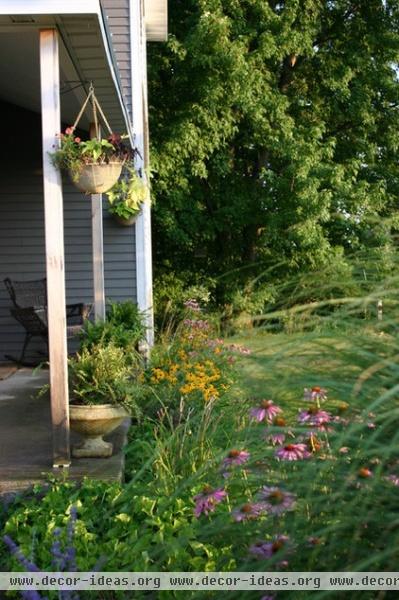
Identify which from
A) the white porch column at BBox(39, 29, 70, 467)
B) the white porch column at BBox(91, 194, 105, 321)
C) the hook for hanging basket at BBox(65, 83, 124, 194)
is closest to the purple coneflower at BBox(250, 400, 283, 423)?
the white porch column at BBox(39, 29, 70, 467)

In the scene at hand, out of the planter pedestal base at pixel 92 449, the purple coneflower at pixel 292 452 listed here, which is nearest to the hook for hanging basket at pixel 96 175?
the planter pedestal base at pixel 92 449

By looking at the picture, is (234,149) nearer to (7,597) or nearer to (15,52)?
(15,52)

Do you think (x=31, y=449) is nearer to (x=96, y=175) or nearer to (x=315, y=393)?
(x=96, y=175)

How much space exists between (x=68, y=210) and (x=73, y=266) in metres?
0.57

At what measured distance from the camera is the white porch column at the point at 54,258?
415 centimetres

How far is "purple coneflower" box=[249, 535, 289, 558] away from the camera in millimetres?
1812

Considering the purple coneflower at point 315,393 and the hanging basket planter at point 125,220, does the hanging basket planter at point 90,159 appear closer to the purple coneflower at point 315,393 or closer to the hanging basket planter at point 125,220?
the purple coneflower at point 315,393

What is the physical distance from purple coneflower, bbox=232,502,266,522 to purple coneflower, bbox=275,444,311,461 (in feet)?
0.44

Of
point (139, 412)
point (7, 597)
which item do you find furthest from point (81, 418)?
point (7, 597)

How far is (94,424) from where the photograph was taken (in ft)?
14.1

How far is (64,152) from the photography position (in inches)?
166

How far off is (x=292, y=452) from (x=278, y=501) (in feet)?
0.47

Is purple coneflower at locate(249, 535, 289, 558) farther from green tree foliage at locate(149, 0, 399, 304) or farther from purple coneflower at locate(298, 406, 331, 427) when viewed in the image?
green tree foliage at locate(149, 0, 399, 304)

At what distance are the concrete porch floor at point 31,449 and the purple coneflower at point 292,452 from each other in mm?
2119
